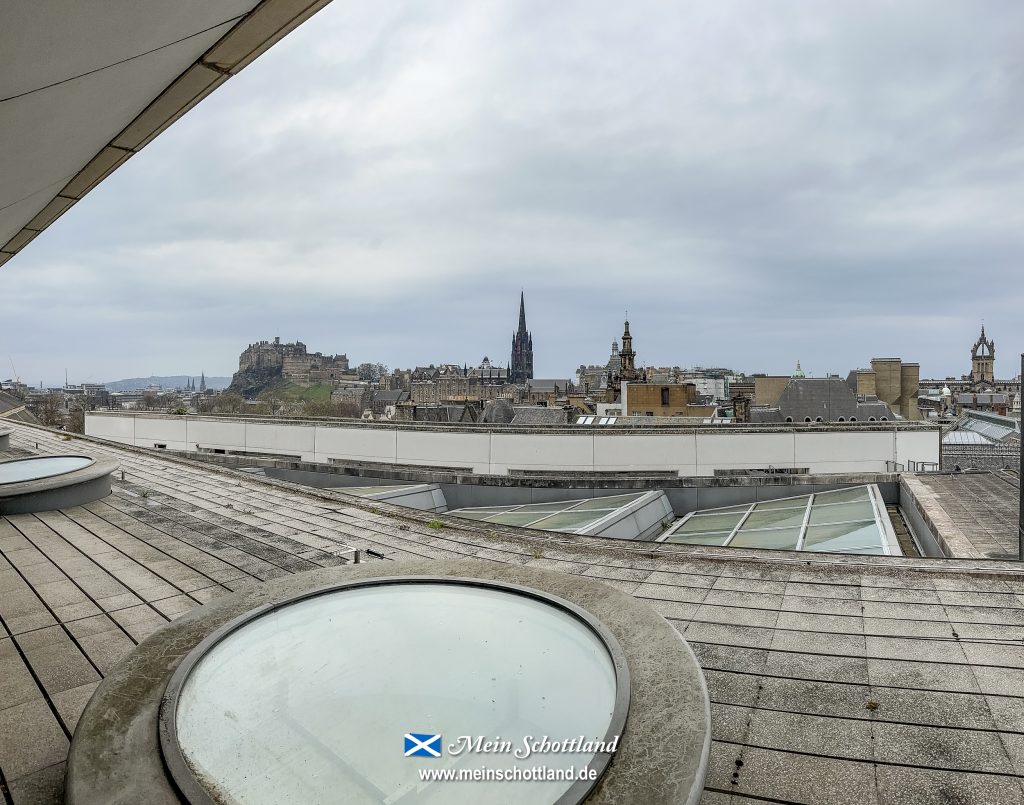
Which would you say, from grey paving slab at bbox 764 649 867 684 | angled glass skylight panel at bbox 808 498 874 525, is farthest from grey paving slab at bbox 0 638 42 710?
angled glass skylight panel at bbox 808 498 874 525

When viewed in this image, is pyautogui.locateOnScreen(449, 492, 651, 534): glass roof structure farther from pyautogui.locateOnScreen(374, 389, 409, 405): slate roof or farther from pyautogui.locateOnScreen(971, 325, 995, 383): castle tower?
pyautogui.locateOnScreen(971, 325, 995, 383): castle tower

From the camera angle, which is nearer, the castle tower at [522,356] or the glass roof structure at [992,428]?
the glass roof structure at [992,428]

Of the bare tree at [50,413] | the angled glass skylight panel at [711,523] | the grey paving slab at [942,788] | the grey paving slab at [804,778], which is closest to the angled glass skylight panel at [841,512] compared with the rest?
the angled glass skylight panel at [711,523]

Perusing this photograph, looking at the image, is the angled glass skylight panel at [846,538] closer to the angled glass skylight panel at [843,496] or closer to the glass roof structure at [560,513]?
the angled glass skylight panel at [843,496]

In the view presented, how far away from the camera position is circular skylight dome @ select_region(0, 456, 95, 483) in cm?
693

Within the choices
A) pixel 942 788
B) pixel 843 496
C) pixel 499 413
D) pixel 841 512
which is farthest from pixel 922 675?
pixel 499 413

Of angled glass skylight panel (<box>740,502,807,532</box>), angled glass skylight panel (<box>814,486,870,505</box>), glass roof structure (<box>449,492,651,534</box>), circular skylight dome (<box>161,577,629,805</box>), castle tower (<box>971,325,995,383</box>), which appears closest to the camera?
circular skylight dome (<box>161,577,629,805</box>)

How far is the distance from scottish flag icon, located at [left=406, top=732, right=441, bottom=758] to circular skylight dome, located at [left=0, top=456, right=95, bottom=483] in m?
7.18

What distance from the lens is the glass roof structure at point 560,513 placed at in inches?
309

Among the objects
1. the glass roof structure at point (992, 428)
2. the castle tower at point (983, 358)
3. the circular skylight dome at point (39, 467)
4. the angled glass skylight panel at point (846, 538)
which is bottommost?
the glass roof structure at point (992, 428)

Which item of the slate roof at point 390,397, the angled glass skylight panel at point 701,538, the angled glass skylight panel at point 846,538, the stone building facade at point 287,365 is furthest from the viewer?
the stone building facade at point 287,365

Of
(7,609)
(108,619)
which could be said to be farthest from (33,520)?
(108,619)

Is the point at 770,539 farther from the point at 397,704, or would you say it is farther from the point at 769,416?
the point at 769,416

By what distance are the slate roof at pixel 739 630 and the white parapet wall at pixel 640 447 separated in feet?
26.0
